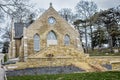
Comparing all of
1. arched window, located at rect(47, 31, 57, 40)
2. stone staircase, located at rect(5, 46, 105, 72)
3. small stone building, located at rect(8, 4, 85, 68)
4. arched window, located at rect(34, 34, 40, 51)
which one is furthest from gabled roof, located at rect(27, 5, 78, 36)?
stone staircase, located at rect(5, 46, 105, 72)

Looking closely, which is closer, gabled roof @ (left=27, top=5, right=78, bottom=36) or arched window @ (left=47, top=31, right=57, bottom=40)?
gabled roof @ (left=27, top=5, right=78, bottom=36)

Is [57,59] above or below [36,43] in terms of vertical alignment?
below

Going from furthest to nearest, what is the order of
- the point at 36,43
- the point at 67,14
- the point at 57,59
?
the point at 67,14, the point at 36,43, the point at 57,59

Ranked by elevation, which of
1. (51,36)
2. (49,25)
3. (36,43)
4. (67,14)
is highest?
(67,14)

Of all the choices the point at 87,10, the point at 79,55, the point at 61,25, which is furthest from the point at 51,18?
the point at 87,10

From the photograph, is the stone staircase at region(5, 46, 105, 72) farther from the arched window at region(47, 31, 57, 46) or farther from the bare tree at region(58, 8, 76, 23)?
the bare tree at region(58, 8, 76, 23)

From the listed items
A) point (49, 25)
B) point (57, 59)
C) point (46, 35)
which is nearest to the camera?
point (57, 59)

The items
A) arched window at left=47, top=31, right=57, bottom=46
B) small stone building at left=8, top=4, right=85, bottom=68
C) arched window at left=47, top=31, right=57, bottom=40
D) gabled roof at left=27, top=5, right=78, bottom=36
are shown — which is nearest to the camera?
small stone building at left=8, top=4, right=85, bottom=68

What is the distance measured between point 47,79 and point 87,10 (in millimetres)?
49784

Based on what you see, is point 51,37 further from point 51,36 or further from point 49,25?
point 49,25

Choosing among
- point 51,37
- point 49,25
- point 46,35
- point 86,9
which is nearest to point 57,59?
point 46,35

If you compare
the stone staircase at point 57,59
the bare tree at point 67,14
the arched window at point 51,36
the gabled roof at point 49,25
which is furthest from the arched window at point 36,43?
the bare tree at point 67,14

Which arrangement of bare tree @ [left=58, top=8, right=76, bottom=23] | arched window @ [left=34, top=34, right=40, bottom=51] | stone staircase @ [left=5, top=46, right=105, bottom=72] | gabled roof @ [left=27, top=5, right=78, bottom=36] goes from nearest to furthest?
stone staircase @ [left=5, top=46, right=105, bottom=72], arched window @ [left=34, top=34, right=40, bottom=51], gabled roof @ [left=27, top=5, right=78, bottom=36], bare tree @ [left=58, top=8, right=76, bottom=23]

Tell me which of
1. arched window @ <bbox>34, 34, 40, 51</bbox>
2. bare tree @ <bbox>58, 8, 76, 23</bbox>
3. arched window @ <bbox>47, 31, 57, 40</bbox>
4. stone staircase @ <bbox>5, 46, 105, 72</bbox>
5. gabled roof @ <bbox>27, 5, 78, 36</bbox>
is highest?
bare tree @ <bbox>58, 8, 76, 23</bbox>
